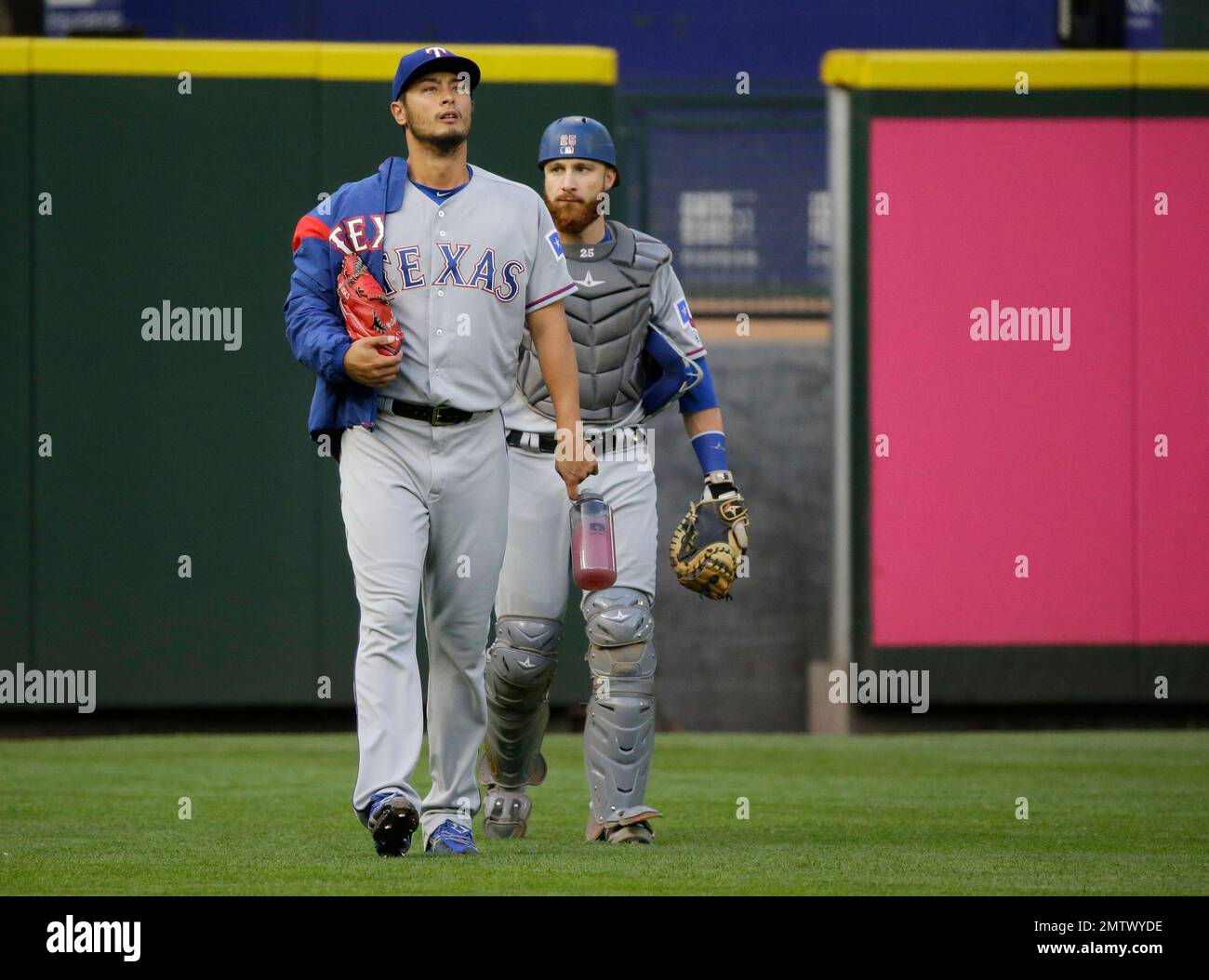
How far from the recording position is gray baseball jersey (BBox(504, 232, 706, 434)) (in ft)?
23.1

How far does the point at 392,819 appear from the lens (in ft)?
18.5

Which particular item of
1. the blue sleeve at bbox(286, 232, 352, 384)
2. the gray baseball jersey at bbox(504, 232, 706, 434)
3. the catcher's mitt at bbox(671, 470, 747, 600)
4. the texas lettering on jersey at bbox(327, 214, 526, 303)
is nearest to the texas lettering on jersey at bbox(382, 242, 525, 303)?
the texas lettering on jersey at bbox(327, 214, 526, 303)

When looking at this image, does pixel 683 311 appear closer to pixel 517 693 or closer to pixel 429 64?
pixel 517 693

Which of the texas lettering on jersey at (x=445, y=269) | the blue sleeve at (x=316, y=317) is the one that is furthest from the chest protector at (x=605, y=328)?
the blue sleeve at (x=316, y=317)

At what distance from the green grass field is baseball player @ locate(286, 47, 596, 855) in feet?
1.18

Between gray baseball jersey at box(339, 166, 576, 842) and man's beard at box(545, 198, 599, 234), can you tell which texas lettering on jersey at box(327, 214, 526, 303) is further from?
man's beard at box(545, 198, 599, 234)

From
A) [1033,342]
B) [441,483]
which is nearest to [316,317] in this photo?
[441,483]

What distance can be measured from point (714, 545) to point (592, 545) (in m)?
0.93

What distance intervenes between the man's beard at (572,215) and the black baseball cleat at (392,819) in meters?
2.24

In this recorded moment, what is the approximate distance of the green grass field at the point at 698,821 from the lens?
547 cm

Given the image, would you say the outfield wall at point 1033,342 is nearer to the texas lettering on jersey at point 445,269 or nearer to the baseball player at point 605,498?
the baseball player at point 605,498

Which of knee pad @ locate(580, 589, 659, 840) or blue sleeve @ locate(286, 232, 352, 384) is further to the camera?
knee pad @ locate(580, 589, 659, 840)

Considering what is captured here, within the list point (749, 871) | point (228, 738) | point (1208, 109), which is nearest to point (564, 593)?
point (749, 871)

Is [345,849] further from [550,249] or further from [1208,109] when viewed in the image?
[1208,109]
